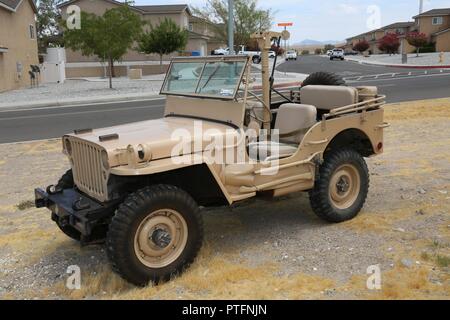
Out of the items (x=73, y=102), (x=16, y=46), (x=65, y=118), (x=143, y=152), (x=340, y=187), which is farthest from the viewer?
(x=16, y=46)

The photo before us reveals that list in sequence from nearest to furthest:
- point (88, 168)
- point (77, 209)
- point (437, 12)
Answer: point (77, 209) < point (88, 168) < point (437, 12)

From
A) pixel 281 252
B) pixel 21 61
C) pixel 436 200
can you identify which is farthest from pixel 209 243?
pixel 21 61

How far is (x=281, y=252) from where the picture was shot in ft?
15.7

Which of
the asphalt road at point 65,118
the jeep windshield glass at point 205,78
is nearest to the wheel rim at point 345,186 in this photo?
the jeep windshield glass at point 205,78

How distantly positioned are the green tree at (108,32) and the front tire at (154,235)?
22381 millimetres

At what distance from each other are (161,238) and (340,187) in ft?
7.72

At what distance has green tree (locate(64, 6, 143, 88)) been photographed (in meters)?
25.1

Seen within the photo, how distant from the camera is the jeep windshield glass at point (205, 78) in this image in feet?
16.3

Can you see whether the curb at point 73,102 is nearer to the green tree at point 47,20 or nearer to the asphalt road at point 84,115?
the asphalt road at point 84,115

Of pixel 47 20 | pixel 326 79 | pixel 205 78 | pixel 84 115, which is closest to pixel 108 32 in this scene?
pixel 84 115

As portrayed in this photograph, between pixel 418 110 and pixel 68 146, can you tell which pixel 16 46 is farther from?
pixel 68 146

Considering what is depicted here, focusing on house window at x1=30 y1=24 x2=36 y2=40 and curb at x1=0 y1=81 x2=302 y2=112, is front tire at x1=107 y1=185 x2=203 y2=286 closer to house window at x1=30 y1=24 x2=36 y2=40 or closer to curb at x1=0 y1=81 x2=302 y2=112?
curb at x1=0 y1=81 x2=302 y2=112

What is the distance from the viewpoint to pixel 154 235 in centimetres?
408

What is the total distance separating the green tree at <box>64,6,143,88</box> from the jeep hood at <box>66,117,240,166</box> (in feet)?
70.2
